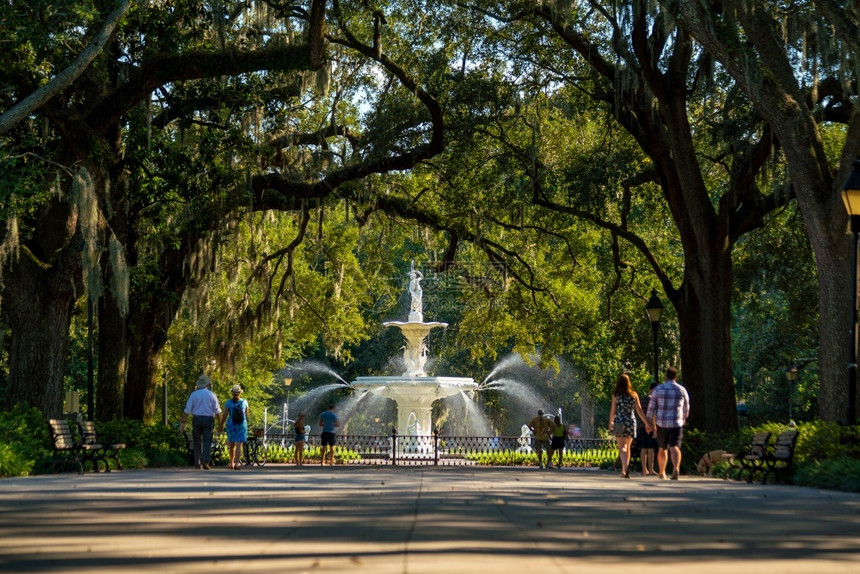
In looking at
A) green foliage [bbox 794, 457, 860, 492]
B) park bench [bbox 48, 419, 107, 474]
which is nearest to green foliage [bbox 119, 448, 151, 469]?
park bench [bbox 48, 419, 107, 474]

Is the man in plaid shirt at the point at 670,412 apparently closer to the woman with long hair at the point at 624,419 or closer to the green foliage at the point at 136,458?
the woman with long hair at the point at 624,419

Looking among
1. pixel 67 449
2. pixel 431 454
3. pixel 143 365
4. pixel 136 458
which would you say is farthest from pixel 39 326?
pixel 431 454

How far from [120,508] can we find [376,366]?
57646 mm

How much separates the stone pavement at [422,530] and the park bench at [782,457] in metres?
4.06

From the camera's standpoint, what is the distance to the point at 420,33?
2873 cm

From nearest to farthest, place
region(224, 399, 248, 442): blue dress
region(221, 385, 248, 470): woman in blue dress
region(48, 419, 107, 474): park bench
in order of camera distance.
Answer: region(48, 419, 107, 474): park bench < region(221, 385, 248, 470): woman in blue dress < region(224, 399, 248, 442): blue dress

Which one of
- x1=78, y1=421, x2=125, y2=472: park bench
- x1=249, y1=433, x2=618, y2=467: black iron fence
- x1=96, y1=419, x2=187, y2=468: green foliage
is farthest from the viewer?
x1=249, y1=433, x2=618, y2=467: black iron fence

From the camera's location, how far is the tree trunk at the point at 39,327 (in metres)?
22.0

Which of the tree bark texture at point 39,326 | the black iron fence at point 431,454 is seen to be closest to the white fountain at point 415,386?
the black iron fence at point 431,454

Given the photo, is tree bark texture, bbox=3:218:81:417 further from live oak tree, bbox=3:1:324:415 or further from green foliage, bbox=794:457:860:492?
green foliage, bbox=794:457:860:492

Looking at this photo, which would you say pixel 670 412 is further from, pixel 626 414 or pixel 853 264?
pixel 853 264

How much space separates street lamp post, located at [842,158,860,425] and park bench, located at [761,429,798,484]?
89 cm

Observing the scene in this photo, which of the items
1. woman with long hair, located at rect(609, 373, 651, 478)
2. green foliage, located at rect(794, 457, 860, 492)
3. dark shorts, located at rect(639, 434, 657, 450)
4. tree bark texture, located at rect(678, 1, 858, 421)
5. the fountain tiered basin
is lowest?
green foliage, located at rect(794, 457, 860, 492)

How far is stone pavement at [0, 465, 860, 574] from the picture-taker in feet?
21.5
